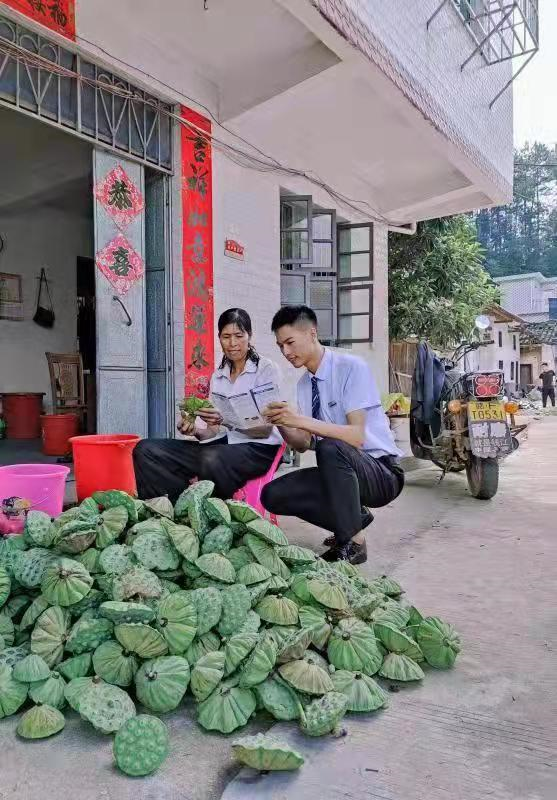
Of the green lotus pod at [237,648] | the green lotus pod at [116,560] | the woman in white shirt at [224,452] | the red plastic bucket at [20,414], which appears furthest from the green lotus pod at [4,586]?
the red plastic bucket at [20,414]

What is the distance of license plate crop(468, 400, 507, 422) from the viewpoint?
4.53 metres

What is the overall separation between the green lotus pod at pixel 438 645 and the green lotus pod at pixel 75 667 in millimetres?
1009

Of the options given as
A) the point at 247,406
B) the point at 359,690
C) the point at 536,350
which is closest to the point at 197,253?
the point at 247,406

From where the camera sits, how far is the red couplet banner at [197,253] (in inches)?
186

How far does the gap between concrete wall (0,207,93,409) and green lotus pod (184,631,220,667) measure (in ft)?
21.6

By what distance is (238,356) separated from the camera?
10.5 feet

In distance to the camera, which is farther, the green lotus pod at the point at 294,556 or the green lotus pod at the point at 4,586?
the green lotus pod at the point at 294,556

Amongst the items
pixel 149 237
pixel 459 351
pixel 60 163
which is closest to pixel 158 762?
pixel 149 237

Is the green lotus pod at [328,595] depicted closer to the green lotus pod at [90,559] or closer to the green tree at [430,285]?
the green lotus pod at [90,559]

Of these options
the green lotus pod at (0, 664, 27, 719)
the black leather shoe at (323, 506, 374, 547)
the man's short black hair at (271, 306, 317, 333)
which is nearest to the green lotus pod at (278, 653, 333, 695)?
the green lotus pod at (0, 664, 27, 719)

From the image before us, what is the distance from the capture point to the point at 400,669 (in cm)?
180

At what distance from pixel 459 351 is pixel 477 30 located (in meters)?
5.04

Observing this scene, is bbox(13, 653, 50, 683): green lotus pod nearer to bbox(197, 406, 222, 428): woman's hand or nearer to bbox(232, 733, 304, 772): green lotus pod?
bbox(232, 733, 304, 772): green lotus pod

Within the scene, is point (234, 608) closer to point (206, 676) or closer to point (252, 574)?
point (252, 574)
